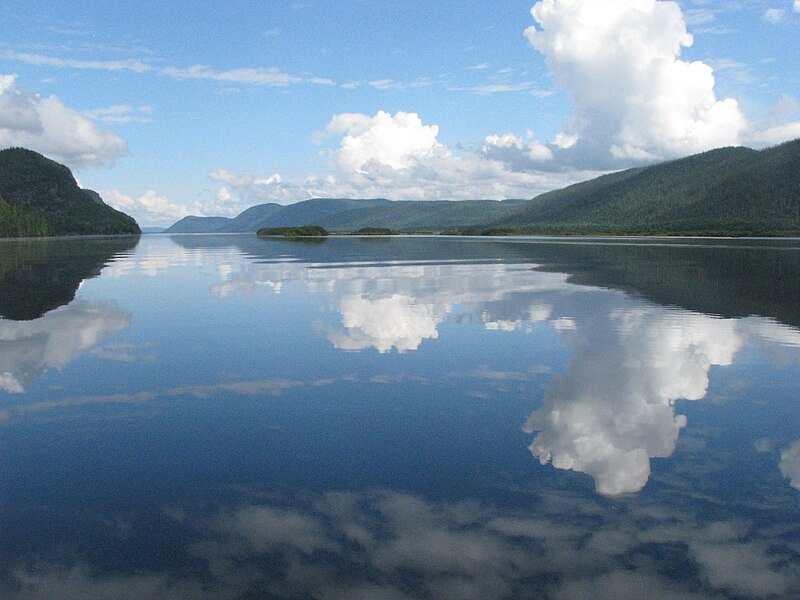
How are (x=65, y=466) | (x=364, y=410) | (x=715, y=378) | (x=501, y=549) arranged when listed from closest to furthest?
(x=501, y=549) → (x=65, y=466) → (x=364, y=410) → (x=715, y=378)

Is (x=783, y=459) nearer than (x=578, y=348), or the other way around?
(x=783, y=459)

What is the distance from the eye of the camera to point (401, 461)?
9.74 meters

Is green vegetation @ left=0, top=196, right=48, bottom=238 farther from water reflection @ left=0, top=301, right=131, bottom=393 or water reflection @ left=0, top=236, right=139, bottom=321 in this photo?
water reflection @ left=0, top=301, right=131, bottom=393

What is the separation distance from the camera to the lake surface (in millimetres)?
6855

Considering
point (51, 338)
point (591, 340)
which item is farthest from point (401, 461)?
point (51, 338)

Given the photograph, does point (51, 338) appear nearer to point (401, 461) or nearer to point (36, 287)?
point (401, 461)

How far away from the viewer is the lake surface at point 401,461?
686 centimetres

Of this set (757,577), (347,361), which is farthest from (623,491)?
(347,361)

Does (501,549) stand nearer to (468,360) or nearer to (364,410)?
(364,410)

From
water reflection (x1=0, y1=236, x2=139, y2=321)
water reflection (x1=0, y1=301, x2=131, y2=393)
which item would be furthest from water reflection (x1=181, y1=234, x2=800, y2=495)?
water reflection (x1=0, y1=236, x2=139, y2=321)

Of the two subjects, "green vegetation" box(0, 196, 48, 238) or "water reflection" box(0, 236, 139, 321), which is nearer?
"water reflection" box(0, 236, 139, 321)

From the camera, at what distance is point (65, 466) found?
31.6 ft

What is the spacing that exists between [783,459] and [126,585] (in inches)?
367

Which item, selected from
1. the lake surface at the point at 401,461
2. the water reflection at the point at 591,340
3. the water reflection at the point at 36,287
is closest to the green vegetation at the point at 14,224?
the water reflection at the point at 36,287
